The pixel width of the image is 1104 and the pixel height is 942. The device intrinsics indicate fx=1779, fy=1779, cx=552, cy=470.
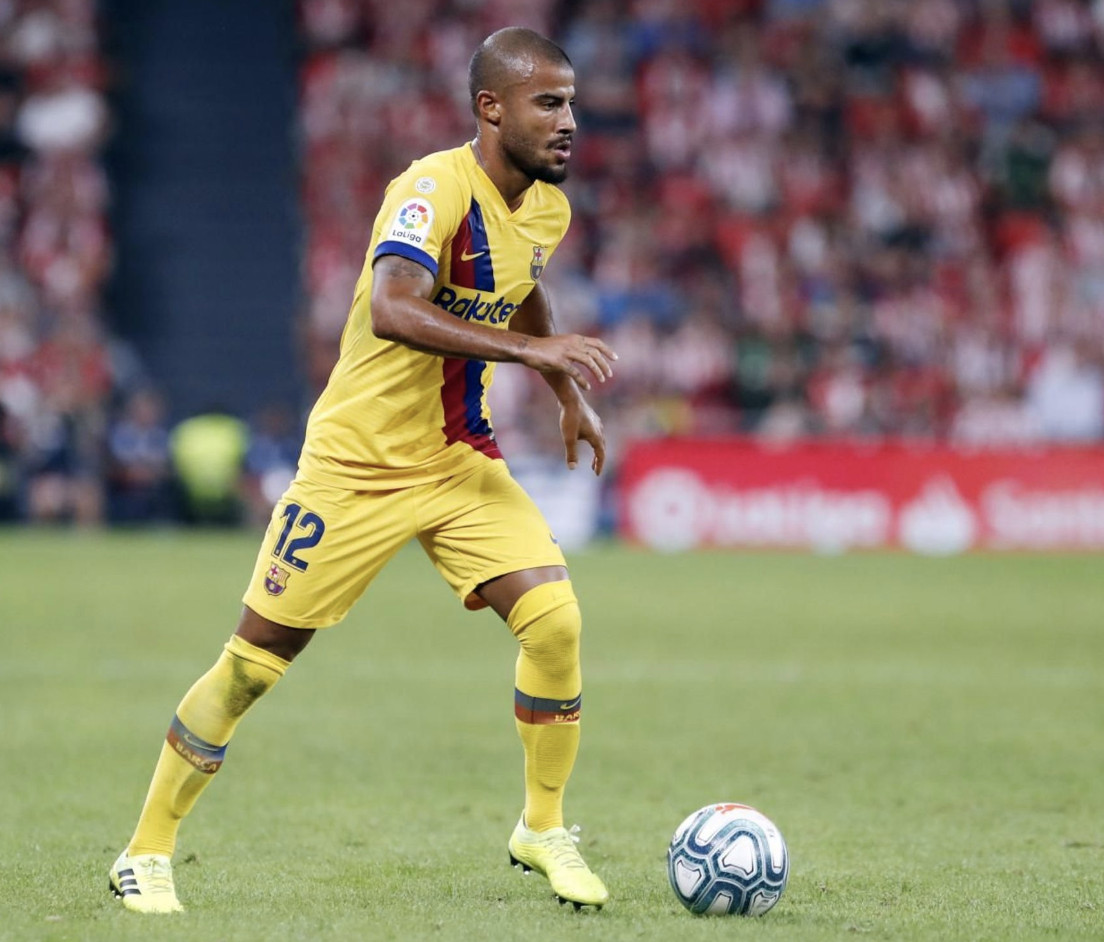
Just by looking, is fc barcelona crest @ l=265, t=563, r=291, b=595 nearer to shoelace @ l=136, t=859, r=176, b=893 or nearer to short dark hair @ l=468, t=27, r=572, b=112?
shoelace @ l=136, t=859, r=176, b=893

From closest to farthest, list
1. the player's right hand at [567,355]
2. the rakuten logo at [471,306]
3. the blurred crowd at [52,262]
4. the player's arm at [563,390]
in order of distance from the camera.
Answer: the player's right hand at [567,355]
the rakuten logo at [471,306]
the player's arm at [563,390]
the blurred crowd at [52,262]

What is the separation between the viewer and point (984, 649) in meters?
11.8

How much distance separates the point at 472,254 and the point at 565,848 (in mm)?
1834

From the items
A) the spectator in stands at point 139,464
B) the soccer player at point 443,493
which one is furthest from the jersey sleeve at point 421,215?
the spectator in stands at point 139,464

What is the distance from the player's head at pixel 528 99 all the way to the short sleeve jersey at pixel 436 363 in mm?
147

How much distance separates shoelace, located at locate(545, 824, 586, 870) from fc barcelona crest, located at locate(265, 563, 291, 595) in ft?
3.77

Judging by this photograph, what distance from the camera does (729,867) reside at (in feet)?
16.7

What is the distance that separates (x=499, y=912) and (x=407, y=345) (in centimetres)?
166

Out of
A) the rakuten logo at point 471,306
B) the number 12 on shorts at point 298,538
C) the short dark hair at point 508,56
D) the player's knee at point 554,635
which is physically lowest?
the player's knee at point 554,635

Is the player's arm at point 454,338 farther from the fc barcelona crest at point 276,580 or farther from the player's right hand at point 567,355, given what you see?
the fc barcelona crest at point 276,580

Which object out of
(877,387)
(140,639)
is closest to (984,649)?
(140,639)

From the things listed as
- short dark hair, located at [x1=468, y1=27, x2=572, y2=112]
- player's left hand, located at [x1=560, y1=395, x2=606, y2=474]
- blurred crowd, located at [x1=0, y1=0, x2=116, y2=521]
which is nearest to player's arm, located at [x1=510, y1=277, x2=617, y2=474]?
player's left hand, located at [x1=560, y1=395, x2=606, y2=474]

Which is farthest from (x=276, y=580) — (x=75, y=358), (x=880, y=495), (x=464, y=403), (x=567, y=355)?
(x=75, y=358)

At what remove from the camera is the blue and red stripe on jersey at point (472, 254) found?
5.27 m
